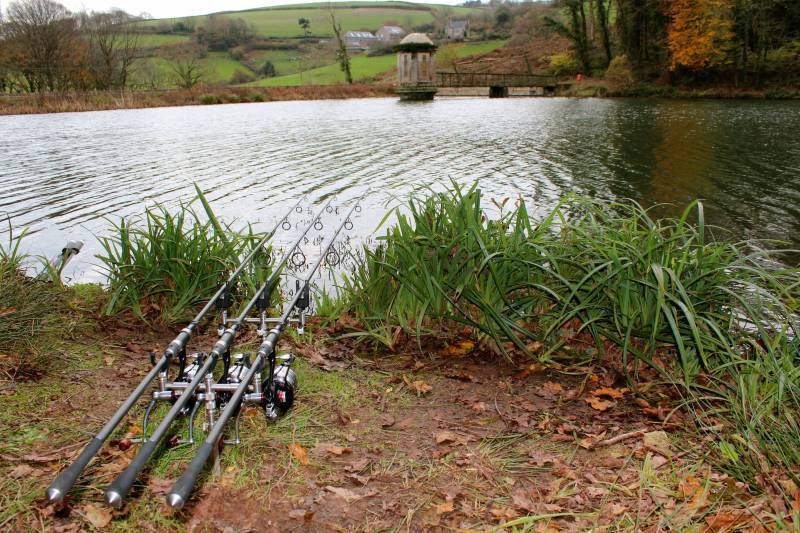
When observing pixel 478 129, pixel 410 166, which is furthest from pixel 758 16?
pixel 410 166

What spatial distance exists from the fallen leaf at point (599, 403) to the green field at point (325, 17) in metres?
107

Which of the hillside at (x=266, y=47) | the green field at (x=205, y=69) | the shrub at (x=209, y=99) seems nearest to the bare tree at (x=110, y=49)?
the green field at (x=205, y=69)

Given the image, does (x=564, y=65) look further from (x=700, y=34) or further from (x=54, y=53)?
(x=54, y=53)

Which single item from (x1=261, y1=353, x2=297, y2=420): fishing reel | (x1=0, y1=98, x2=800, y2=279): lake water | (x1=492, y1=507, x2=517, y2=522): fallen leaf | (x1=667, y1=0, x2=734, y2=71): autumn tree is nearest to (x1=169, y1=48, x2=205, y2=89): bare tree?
(x1=0, y1=98, x2=800, y2=279): lake water

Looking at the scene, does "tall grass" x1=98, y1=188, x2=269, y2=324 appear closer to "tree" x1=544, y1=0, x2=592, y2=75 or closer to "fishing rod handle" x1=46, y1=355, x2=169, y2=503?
"fishing rod handle" x1=46, y1=355, x2=169, y2=503

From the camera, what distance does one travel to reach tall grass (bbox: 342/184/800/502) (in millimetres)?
A: 3818

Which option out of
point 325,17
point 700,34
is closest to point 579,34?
point 700,34

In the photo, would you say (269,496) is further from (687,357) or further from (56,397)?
(687,357)

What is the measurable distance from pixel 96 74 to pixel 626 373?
5789 centimetres

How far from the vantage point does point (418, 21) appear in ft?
397

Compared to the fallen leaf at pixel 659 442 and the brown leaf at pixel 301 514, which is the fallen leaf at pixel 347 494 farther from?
the fallen leaf at pixel 659 442

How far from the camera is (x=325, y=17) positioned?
119312 millimetres

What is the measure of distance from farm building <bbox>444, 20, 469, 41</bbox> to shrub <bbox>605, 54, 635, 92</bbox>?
45317mm

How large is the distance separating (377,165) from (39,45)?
43822 mm
